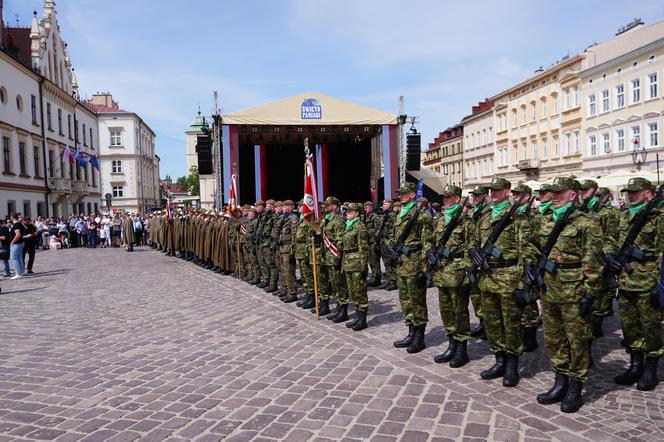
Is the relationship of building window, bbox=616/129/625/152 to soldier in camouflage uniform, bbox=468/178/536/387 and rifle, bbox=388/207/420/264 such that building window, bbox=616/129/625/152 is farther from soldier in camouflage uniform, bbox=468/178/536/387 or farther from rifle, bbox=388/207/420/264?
soldier in camouflage uniform, bbox=468/178/536/387

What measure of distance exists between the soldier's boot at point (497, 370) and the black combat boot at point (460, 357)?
0.38 m

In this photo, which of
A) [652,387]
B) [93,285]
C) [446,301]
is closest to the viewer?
[652,387]

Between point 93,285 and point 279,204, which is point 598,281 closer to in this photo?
point 279,204

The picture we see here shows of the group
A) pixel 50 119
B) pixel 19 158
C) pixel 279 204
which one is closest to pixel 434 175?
pixel 279 204

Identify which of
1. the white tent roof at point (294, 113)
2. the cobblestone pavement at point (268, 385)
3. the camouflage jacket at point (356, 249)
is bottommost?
the cobblestone pavement at point (268, 385)

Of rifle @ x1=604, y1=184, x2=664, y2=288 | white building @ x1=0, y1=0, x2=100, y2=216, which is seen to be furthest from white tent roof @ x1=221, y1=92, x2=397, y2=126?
white building @ x1=0, y1=0, x2=100, y2=216

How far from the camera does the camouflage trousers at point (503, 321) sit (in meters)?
4.91

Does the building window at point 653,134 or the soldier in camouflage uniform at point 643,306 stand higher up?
the building window at point 653,134

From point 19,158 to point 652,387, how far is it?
109 feet

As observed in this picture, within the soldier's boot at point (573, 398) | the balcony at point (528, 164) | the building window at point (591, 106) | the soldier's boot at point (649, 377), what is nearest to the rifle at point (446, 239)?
the soldier's boot at point (573, 398)

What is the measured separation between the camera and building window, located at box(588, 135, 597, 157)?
3556 cm

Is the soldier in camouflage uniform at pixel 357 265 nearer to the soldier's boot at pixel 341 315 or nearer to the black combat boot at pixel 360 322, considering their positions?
the black combat boot at pixel 360 322

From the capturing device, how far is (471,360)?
18.9ft

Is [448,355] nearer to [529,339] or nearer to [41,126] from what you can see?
[529,339]
